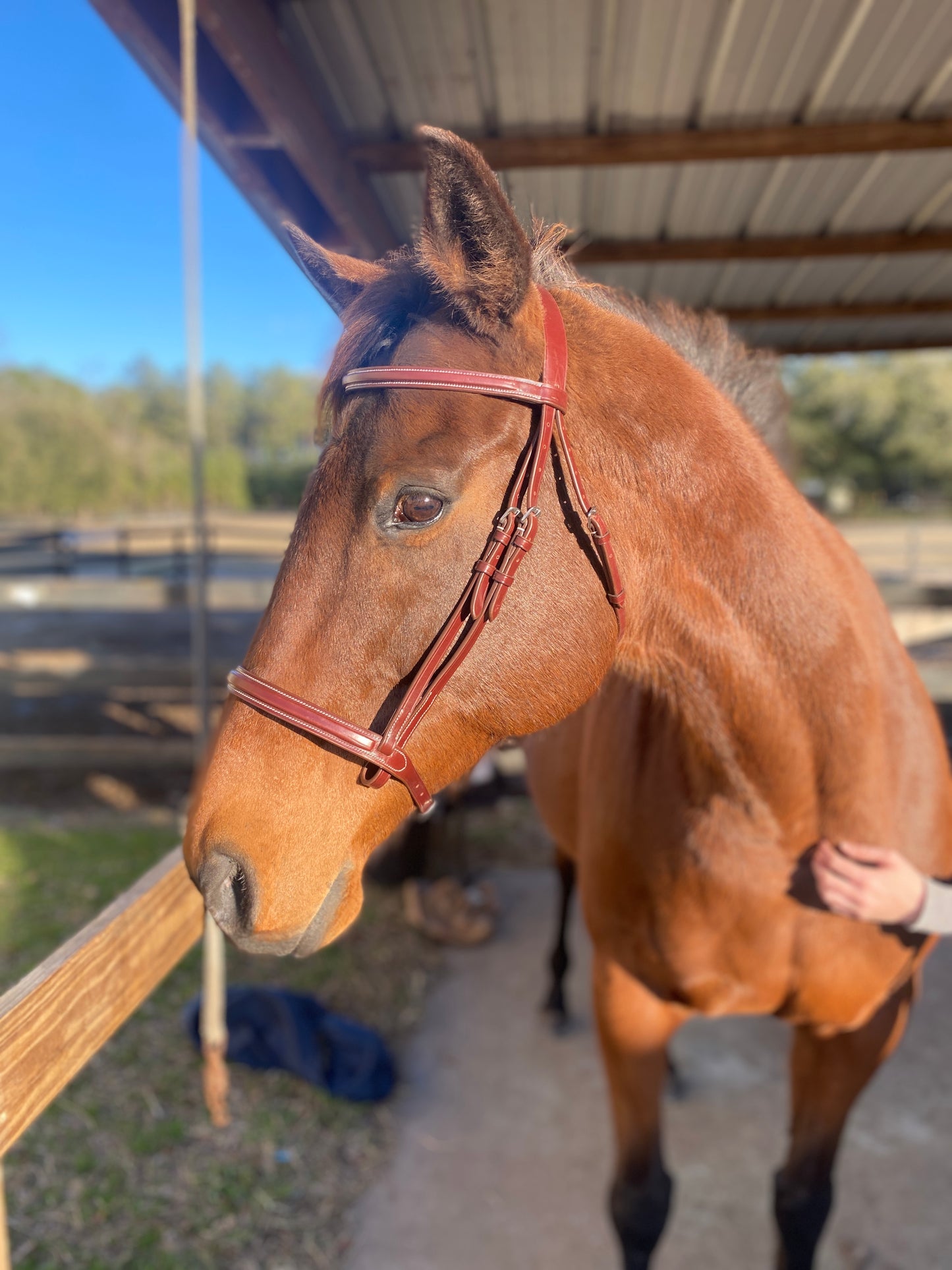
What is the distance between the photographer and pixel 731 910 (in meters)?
1.64

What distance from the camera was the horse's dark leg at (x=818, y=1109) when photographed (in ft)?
6.37

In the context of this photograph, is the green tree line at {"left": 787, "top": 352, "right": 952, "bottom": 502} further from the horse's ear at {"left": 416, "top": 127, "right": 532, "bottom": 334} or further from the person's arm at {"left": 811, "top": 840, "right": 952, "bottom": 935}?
the horse's ear at {"left": 416, "top": 127, "right": 532, "bottom": 334}

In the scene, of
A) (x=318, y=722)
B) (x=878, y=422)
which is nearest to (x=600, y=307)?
(x=318, y=722)

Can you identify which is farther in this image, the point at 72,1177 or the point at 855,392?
the point at 855,392

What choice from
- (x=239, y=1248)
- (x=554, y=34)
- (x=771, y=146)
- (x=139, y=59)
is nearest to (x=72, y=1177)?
(x=239, y=1248)

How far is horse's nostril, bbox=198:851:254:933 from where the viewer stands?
3.40 ft

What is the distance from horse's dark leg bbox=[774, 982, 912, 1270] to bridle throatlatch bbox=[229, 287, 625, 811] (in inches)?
58.9

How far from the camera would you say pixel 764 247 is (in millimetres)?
4246

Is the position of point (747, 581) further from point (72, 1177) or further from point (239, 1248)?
Result: point (72, 1177)

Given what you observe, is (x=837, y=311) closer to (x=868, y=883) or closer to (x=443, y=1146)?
(x=868, y=883)

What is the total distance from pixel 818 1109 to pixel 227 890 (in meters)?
1.77

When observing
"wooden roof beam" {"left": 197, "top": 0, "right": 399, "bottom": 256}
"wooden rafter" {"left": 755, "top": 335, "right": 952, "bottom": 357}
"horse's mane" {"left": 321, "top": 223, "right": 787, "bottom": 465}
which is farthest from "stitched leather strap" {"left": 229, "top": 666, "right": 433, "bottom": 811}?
"wooden rafter" {"left": 755, "top": 335, "right": 952, "bottom": 357}

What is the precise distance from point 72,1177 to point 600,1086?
189 centimetres

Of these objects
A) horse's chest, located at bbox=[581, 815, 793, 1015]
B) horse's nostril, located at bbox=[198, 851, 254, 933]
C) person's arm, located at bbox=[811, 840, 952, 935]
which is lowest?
horse's chest, located at bbox=[581, 815, 793, 1015]
